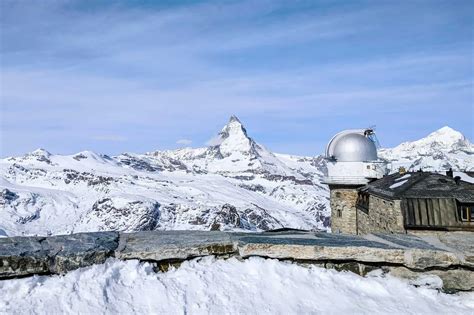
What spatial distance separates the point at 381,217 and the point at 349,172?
7.81 metres

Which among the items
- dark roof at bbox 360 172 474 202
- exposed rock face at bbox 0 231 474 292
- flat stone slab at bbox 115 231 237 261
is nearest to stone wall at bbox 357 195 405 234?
dark roof at bbox 360 172 474 202

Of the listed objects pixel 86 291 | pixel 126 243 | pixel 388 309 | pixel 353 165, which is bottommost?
pixel 388 309

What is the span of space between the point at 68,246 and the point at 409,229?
19783 mm

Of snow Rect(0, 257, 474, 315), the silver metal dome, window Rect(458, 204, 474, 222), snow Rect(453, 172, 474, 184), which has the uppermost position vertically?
the silver metal dome

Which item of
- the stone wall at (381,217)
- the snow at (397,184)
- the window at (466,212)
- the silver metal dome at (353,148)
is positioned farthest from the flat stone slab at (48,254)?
the silver metal dome at (353,148)

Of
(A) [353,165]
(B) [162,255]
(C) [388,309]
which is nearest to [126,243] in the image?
(B) [162,255]

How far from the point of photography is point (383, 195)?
80.9ft

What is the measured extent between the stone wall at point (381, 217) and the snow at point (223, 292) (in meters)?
16.6

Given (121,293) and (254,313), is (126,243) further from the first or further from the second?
(254,313)

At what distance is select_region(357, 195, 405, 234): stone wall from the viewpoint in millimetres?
22531

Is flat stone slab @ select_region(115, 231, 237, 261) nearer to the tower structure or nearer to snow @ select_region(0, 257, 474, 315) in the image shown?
snow @ select_region(0, 257, 474, 315)

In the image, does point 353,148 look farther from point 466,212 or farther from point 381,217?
point 466,212

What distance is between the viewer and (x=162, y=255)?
4.85 m

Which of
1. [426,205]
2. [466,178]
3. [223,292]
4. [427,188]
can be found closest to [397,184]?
[427,188]
